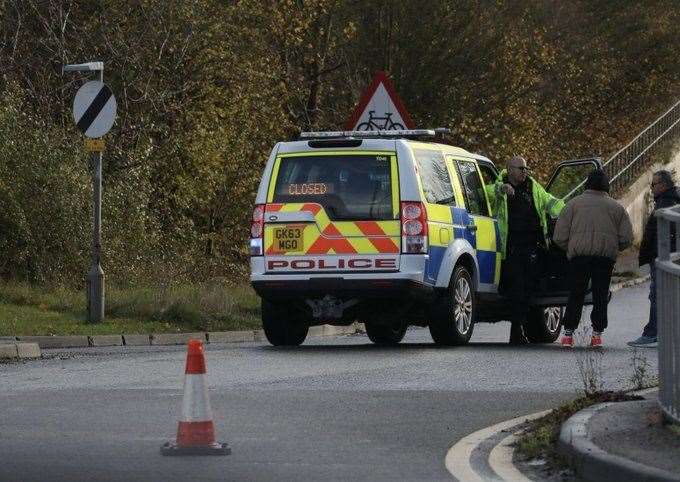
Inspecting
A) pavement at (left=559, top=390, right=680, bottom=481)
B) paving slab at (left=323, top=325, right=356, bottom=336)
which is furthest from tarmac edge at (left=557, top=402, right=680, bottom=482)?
paving slab at (left=323, top=325, right=356, bottom=336)

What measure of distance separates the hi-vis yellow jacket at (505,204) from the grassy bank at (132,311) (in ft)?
14.1

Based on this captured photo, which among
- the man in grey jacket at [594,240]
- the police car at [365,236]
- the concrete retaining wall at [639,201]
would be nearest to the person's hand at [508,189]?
the police car at [365,236]

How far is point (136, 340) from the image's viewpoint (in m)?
20.9

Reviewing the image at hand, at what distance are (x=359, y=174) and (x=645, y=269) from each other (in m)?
20.4

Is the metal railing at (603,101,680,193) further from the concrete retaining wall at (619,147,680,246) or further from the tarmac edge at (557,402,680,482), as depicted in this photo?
the tarmac edge at (557,402,680,482)

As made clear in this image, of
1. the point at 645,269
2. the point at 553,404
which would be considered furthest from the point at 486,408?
the point at 645,269

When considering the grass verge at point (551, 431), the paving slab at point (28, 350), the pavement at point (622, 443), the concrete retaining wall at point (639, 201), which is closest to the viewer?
the pavement at point (622, 443)

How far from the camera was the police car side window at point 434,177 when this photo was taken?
18.1 meters

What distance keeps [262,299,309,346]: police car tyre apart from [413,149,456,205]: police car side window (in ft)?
6.31

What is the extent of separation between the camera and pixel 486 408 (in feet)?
41.4

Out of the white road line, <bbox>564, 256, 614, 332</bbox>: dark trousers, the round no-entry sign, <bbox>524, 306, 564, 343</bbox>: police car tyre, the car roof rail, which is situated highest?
the round no-entry sign

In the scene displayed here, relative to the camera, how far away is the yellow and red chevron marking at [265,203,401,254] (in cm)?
1780

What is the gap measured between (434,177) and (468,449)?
321 inches

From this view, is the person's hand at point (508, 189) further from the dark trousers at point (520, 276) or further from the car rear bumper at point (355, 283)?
the car rear bumper at point (355, 283)
